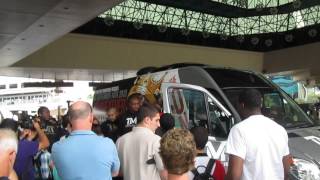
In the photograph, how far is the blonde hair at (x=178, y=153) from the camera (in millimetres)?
2939

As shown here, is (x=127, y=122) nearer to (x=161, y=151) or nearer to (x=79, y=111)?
(x=79, y=111)

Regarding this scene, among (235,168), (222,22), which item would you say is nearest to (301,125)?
(235,168)

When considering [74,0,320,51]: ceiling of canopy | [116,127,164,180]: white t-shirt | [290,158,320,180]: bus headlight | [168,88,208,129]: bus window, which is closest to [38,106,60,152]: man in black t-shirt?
[168,88,208,129]: bus window

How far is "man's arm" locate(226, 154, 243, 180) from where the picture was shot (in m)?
4.29

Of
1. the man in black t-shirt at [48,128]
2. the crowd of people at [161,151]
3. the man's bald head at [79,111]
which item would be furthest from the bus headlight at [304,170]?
the man in black t-shirt at [48,128]

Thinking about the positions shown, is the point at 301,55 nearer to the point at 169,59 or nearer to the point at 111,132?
the point at 169,59

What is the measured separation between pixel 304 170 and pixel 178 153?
3.35m

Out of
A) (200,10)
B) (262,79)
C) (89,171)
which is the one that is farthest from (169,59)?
(89,171)

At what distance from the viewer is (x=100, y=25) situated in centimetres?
2630

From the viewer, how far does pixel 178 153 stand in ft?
9.62

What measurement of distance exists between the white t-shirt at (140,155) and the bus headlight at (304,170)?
6.75 ft

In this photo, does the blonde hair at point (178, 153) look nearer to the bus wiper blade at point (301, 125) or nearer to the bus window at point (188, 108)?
the bus window at point (188, 108)

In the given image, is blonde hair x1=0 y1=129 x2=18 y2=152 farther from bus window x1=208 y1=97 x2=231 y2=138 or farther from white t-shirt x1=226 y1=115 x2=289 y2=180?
bus window x1=208 y1=97 x2=231 y2=138

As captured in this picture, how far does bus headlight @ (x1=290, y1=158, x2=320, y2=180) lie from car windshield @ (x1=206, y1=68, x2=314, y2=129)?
1404 mm
